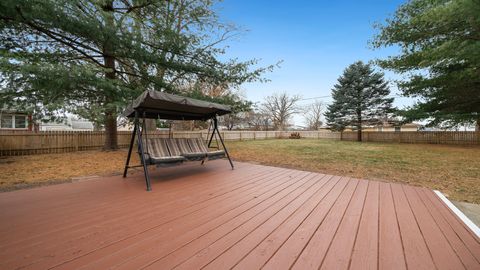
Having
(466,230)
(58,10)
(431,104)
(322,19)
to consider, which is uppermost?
(322,19)

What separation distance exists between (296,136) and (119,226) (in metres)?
23.2

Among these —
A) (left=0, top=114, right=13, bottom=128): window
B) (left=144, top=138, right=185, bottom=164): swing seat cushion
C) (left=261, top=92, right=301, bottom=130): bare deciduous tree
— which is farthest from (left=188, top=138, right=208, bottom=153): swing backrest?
(left=261, top=92, right=301, bottom=130): bare deciduous tree

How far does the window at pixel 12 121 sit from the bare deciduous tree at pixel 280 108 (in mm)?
27934

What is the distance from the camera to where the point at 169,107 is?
13.4 feet

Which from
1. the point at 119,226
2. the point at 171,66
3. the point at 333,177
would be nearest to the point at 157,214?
the point at 119,226

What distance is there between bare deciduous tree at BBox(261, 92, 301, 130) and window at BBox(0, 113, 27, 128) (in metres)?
27.9

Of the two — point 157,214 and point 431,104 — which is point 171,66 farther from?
point 431,104

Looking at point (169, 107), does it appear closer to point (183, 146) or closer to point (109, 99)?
point (183, 146)

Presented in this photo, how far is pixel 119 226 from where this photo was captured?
6.19 feet

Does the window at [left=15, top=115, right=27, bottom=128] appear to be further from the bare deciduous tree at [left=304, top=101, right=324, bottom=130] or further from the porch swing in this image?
the bare deciduous tree at [left=304, top=101, right=324, bottom=130]

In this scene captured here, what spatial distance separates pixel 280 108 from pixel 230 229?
33197mm

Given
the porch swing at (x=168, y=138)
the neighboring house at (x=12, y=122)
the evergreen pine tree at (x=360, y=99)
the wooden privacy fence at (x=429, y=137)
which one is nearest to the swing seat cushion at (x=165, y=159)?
the porch swing at (x=168, y=138)

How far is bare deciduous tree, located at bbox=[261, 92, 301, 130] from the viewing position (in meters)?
33.4

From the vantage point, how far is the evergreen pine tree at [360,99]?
16.2 meters
